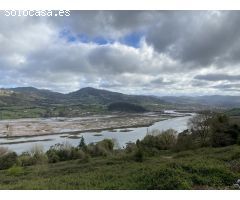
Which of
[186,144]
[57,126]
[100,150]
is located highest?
[186,144]

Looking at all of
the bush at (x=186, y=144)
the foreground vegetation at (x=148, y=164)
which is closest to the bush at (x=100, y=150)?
the foreground vegetation at (x=148, y=164)

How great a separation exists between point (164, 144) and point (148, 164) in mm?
26114

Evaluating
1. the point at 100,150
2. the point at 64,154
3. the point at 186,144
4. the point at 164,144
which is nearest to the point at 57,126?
the point at 64,154

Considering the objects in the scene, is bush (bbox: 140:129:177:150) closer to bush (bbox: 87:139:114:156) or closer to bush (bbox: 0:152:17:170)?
bush (bbox: 87:139:114:156)

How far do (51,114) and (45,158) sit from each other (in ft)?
436

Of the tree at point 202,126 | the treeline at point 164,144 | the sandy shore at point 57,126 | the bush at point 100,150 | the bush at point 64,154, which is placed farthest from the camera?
the sandy shore at point 57,126

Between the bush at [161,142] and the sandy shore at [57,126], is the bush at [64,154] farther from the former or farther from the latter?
the sandy shore at [57,126]

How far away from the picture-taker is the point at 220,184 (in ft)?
44.3

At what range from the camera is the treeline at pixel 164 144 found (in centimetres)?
3834

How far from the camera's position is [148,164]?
24.9 metres

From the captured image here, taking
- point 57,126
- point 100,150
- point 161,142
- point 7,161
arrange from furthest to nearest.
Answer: point 57,126 < point 100,150 < point 161,142 < point 7,161

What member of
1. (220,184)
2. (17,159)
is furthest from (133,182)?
(17,159)

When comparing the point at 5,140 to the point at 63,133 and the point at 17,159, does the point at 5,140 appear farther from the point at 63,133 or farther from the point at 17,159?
the point at 17,159

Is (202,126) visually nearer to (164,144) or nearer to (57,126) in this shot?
(164,144)
